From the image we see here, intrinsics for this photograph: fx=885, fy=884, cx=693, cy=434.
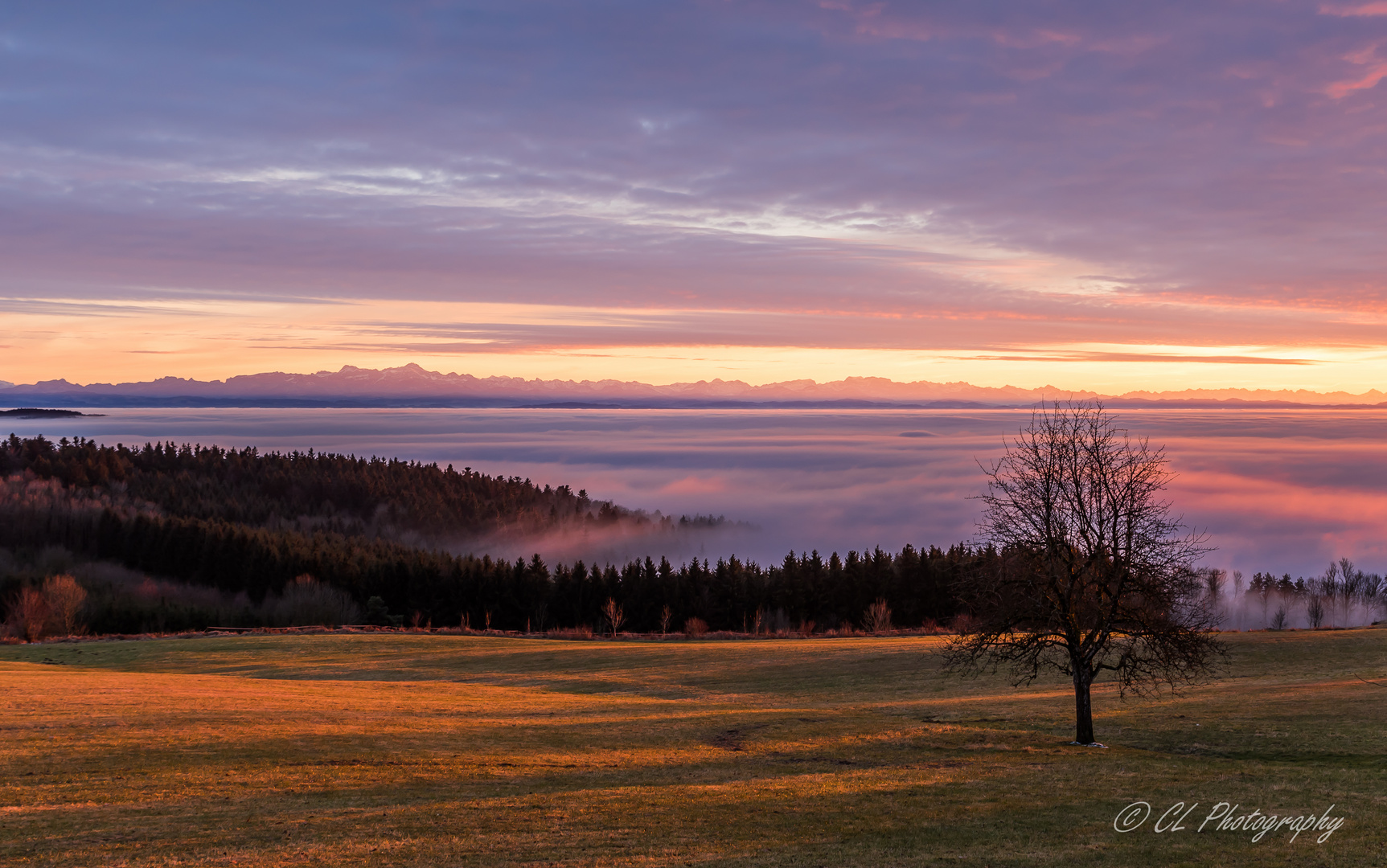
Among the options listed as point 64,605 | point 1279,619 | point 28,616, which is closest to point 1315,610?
point 1279,619

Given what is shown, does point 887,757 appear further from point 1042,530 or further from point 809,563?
point 809,563

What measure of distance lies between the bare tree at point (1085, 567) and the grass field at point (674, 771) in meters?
3.06

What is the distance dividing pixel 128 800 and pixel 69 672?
2971cm

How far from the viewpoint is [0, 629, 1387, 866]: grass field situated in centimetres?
1599

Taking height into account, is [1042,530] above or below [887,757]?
above

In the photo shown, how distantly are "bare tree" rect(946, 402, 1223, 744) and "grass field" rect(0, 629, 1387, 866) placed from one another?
306 cm

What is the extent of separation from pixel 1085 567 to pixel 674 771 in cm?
1333

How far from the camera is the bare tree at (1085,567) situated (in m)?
25.8

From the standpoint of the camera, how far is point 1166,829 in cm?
1755

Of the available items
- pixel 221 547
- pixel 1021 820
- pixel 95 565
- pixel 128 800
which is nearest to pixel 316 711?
pixel 128 800

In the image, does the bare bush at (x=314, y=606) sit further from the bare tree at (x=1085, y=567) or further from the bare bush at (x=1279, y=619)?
the bare bush at (x=1279, y=619)

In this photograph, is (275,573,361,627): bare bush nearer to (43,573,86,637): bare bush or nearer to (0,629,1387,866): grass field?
(43,573,86,637): bare bush

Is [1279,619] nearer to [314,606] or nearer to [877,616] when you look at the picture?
[877,616]

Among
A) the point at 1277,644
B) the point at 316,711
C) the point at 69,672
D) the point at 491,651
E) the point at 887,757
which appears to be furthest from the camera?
the point at 491,651
